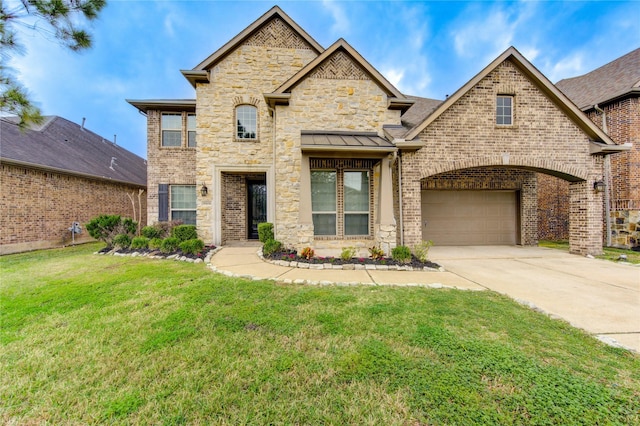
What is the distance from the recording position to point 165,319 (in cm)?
336

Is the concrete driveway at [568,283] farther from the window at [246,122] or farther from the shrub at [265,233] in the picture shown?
the window at [246,122]

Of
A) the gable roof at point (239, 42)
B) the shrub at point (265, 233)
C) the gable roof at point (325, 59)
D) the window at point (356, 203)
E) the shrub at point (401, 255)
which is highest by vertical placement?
the gable roof at point (239, 42)

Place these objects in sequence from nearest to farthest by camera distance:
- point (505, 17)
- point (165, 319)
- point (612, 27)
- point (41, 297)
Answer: point (165, 319) < point (41, 297) < point (505, 17) < point (612, 27)

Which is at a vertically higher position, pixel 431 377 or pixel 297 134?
pixel 297 134

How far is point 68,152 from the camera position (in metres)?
12.3

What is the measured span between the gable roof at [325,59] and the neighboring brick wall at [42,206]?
32.1ft

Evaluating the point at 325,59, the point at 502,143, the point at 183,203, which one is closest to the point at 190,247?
the point at 183,203

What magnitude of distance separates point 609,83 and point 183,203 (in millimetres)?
19273

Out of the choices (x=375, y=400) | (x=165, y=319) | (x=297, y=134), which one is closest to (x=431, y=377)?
(x=375, y=400)

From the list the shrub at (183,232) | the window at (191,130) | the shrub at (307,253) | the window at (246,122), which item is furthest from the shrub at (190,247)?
the window at (191,130)

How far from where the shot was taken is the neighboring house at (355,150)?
728 centimetres

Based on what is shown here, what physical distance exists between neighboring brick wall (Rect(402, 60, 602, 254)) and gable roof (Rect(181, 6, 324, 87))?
5528 millimetres

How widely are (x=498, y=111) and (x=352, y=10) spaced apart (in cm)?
1123

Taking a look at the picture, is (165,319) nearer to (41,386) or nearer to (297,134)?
(41,386)
